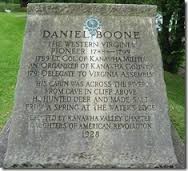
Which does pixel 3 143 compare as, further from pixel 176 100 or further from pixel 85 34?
pixel 176 100

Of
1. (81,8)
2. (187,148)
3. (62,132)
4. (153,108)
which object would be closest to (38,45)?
(81,8)

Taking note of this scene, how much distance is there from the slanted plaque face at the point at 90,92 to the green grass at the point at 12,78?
204cm

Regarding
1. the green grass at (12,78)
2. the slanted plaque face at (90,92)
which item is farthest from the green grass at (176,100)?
the slanted plaque face at (90,92)

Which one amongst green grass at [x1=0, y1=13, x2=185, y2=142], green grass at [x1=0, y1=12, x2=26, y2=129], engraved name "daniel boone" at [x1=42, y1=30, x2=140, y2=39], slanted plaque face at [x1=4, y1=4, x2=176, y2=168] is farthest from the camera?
green grass at [x1=0, y1=12, x2=26, y2=129]

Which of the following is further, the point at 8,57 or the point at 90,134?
the point at 8,57

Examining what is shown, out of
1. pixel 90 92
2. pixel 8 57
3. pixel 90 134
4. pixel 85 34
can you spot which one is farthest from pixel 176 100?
pixel 90 134

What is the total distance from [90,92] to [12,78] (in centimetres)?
642

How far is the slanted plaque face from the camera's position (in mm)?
7059

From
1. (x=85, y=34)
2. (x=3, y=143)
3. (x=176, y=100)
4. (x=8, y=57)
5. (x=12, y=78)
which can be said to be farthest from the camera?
(x=8, y=57)

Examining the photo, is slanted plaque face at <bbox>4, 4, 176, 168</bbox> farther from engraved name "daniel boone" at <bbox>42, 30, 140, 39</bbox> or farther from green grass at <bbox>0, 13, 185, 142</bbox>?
green grass at <bbox>0, 13, 185, 142</bbox>

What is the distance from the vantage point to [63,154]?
23.0 ft

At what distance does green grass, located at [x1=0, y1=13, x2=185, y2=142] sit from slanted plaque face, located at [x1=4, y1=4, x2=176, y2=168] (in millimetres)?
2037

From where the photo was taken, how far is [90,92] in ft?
24.0

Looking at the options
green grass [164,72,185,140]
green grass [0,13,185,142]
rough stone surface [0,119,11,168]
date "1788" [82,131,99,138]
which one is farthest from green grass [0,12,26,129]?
green grass [164,72,185,140]
